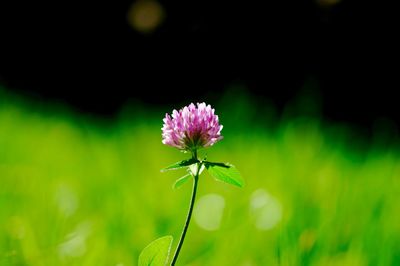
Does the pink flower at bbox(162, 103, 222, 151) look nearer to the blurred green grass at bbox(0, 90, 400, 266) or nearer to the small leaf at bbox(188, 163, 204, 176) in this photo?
the small leaf at bbox(188, 163, 204, 176)

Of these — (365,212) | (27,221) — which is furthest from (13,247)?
(365,212)

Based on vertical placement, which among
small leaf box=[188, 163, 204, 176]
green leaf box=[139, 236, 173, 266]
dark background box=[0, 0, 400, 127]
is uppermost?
dark background box=[0, 0, 400, 127]

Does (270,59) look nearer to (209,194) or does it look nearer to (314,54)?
(314,54)

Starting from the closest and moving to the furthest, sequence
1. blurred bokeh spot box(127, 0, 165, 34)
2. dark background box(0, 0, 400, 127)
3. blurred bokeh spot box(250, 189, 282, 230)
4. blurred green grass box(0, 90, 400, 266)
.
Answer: blurred green grass box(0, 90, 400, 266), blurred bokeh spot box(250, 189, 282, 230), dark background box(0, 0, 400, 127), blurred bokeh spot box(127, 0, 165, 34)

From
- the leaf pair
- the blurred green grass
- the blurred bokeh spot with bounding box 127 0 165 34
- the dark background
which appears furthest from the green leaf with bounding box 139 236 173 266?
the blurred bokeh spot with bounding box 127 0 165 34

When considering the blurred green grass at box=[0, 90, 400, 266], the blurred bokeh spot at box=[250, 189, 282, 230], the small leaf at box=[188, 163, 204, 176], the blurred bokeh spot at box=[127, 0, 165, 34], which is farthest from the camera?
the blurred bokeh spot at box=[127, 0, 165, 34]

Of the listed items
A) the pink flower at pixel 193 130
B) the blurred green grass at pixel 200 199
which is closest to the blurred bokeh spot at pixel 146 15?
the blurred green grass at pixel 200 199
